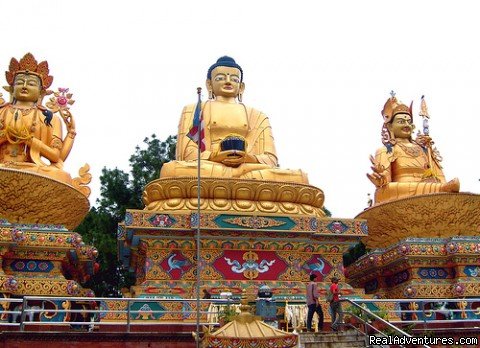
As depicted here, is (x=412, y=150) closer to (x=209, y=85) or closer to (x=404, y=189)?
(x=404, y=189)

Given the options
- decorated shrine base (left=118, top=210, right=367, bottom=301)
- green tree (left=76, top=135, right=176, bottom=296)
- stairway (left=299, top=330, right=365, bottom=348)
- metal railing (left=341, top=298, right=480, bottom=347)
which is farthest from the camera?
green tree (left=76, top=135, right=176, bottom=296)

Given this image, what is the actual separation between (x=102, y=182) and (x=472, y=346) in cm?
1506

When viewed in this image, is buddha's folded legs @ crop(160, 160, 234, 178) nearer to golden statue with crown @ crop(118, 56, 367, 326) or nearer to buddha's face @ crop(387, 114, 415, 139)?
golden statue with crown @ crop(118, 56, 367, 326)

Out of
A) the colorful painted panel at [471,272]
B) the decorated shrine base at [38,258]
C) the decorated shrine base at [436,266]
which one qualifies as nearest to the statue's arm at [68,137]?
the decorated shrine base at [38,258]

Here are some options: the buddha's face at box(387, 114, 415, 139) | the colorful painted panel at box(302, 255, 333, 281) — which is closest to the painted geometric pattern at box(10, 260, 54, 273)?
the colorful painted panel at box(302, 255, 333, 281)

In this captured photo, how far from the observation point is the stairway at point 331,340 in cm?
840

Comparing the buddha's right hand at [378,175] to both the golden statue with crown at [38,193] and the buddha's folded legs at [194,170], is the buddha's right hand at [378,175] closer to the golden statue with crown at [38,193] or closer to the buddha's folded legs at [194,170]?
the buddha's folded legs at [194,170]

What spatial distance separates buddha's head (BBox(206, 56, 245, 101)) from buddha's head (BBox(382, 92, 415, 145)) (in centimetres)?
364

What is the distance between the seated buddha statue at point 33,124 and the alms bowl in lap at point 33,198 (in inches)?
18.6

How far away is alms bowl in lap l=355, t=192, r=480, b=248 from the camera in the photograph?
1351 cm

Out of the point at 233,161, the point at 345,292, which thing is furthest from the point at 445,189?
the point at 233,161

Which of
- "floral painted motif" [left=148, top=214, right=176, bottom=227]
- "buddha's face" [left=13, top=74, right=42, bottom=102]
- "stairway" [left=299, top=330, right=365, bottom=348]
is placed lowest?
"stairway" [left=299, top=330, right=365, bottom=348]

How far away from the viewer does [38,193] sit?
41.0ft

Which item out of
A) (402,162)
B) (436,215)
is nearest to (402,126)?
(402,162)
